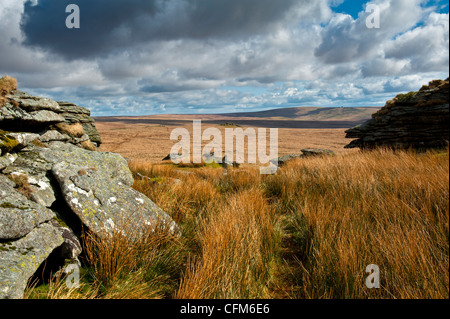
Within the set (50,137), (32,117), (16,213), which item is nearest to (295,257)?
(16,213)

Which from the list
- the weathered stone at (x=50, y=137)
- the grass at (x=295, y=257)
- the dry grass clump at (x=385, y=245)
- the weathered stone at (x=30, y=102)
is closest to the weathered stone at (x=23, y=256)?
the grass at (x=295, y=257)

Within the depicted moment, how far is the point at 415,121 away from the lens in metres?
9.63

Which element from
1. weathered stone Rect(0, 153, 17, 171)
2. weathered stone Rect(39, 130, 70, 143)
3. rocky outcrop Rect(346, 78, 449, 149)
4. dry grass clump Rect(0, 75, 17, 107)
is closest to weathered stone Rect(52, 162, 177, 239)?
weathered stone Rect(0, 153, 17, 171)

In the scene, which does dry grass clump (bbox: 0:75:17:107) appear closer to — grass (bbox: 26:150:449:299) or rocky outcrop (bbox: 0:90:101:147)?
rocky outcrop (bbox: 0:90:101:147)

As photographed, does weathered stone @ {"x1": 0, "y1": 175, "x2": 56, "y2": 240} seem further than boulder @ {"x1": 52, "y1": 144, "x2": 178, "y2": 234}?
No

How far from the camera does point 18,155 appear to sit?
3943 mm

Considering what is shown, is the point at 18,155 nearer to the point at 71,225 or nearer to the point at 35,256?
the point at 71,225

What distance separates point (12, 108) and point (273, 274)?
5295 mm

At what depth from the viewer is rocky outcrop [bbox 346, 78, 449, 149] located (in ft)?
28.9

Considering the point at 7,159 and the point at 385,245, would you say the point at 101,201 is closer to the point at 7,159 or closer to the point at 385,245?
the point at 7,159

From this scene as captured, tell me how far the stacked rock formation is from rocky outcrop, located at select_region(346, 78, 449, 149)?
370 inches

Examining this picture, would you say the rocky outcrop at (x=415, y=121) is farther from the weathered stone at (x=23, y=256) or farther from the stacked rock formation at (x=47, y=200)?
the weathered stone at (x=23, y=256)

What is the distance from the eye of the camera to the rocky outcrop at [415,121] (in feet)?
28.9
